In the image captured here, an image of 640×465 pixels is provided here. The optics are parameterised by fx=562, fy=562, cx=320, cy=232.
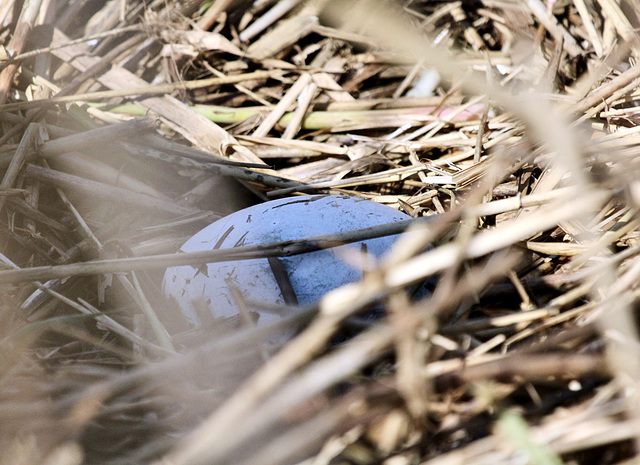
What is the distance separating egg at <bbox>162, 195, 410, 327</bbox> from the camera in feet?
4.50

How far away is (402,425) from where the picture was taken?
91cm

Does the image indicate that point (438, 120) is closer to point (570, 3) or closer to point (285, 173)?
point (285, 173)

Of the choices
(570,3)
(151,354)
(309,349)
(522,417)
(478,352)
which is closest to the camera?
(309,349)

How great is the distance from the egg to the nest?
0.25ft

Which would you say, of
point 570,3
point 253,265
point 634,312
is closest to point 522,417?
point 634,312

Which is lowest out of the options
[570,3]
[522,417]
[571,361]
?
[522,417]

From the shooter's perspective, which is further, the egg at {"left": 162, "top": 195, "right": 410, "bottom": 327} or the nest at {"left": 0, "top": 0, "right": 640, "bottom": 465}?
the egg at {"left": 162, "top": 195, "right": 410, "bottom": 327}

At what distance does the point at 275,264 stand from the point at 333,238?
171 mm

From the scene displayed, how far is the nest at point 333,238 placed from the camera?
2.80ft

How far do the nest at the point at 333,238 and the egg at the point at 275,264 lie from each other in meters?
0.08

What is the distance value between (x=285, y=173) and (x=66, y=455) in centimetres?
146

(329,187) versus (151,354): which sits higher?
(329,187)

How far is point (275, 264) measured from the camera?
4.50 ft

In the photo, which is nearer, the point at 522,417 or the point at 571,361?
the point at 571,361
